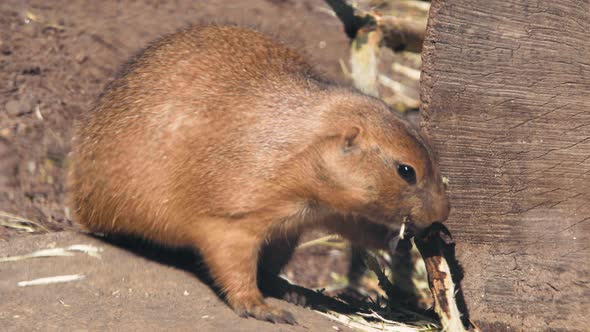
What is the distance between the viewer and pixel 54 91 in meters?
6.89

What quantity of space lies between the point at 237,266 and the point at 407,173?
3.59 feet

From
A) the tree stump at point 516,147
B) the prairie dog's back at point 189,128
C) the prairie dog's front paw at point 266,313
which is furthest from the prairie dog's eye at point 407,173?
the prairie dog's front paw at point 266,313

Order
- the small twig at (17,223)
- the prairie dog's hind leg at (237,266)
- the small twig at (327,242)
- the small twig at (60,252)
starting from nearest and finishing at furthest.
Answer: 1. the prairie dog's hind leg at (237,266)
2. the small twig at (60,252)
3. the small twig at (17,223)
4. the small twig at (327,242)

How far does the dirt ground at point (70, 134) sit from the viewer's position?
4180mm

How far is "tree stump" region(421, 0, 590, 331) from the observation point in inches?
170

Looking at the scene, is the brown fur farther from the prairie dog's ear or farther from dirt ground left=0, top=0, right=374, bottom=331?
dirt ground left=0, top=0, right=374, bottom=331

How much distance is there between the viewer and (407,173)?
4.28m

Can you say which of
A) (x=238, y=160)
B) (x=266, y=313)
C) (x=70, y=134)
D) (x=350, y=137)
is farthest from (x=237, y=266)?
(x=70, y=134)

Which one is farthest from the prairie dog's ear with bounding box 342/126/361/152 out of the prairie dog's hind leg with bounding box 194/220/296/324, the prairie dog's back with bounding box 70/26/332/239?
the prairie dog's hind leg with bounding box 194/220/296/324

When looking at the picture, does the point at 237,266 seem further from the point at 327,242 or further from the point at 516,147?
the point at 327,242

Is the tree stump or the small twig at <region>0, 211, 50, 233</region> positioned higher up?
the tree stump

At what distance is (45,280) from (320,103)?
73.0 inches

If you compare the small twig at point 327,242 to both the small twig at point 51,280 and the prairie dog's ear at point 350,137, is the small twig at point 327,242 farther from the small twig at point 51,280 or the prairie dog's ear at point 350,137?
the small twig at point 51,280

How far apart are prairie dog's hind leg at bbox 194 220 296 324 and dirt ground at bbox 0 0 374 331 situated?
4.8 inches
